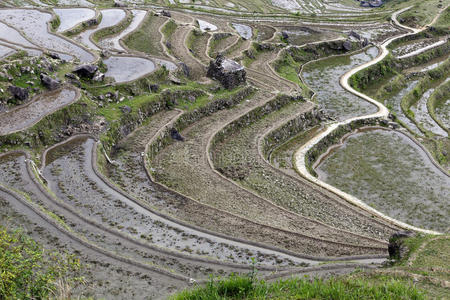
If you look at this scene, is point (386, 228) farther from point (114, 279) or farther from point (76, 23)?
point (76, 23)

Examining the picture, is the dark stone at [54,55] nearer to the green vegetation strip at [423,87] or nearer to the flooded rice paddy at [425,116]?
the green vegetation strip at [423,87]

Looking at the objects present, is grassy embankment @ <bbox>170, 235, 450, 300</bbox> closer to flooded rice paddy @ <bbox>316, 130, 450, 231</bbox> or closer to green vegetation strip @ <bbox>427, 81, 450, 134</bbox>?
flooded rice paddy @ <bbox>316, 130, 450, 231</bbox>

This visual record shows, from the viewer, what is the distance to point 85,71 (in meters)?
32.0

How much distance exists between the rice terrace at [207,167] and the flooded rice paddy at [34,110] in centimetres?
14

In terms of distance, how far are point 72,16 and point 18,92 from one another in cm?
2977

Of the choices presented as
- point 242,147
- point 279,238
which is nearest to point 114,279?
point 279,238

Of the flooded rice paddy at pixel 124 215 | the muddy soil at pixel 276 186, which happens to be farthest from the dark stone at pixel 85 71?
the muddy soil at pixel 276 186

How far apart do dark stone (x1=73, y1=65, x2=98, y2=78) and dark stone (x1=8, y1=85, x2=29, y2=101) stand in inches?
198

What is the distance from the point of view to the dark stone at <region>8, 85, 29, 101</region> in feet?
88.7

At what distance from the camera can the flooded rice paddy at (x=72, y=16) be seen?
48384mm

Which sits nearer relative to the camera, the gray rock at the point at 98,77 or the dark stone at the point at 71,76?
the dark stone at the point at 71,76

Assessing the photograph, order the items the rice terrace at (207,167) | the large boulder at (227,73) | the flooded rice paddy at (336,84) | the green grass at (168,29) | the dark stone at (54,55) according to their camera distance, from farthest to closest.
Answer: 1. the green grass at (168,29)
2. the flooded rice paddy at (336,84)
3. the large boulder at (227,73)
4. the dark stone at (54,55)
5. the rice terrace at (207,167)

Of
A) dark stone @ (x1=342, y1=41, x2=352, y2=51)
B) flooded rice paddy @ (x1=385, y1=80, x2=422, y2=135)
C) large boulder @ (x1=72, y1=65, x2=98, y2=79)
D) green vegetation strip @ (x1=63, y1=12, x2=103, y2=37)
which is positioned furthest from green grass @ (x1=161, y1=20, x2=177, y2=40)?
flooded rice paddy @ (x1=385, y1=80, x2=422, y2=135)

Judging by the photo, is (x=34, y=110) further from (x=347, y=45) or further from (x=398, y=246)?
(x=347, y=45)
